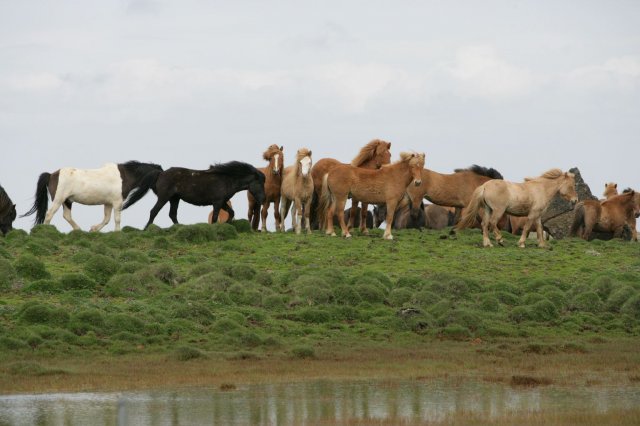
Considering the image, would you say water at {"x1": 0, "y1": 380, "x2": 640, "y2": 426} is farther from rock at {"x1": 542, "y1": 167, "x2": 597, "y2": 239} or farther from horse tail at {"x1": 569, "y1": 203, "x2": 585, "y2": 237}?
rock at {"x1": 542, "y1": 167, "x2": 597, "y2": 239}

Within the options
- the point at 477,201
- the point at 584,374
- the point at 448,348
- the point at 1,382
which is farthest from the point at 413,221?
the point at 1,382

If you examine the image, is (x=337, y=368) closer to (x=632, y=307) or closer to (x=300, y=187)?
(x=632, y=307)

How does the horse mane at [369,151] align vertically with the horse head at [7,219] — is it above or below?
above

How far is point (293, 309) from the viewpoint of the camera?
79.6ft

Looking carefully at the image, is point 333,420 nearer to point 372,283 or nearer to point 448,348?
point 448,348

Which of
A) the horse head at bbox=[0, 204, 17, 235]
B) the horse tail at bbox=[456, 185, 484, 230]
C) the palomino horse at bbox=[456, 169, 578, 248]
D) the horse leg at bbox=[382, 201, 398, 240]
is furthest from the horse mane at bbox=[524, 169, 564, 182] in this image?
the horse head at bbox=[0, 204, 17, 235]

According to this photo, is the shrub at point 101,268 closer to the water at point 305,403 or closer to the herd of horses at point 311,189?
the herd of horses at point 311,189

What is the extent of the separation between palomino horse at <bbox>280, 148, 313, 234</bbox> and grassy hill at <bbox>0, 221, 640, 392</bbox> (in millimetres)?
1415

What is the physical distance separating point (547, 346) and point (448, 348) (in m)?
1.78

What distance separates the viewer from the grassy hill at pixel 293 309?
1981 centimetres

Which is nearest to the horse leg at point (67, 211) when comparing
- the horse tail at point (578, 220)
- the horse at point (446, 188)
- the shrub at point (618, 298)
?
the horse at point (446, 188)

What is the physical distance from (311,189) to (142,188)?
5.25m

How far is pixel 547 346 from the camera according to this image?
21.8m

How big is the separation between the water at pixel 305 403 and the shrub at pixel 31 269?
8.66m
